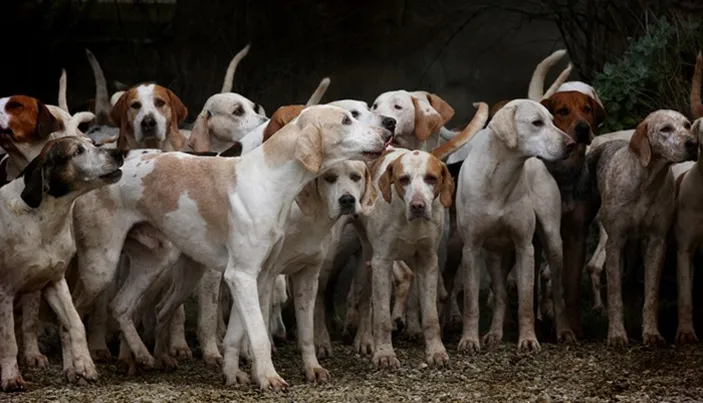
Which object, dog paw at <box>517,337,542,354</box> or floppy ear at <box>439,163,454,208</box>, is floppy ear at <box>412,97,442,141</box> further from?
dog paw at <box>517,337,542,354</box>

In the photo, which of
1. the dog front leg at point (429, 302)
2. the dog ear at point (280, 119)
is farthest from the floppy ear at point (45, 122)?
the dog front leg at point (429, 302)

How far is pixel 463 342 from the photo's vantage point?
9.20 metres

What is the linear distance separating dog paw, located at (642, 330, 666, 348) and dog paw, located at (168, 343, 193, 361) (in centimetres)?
257

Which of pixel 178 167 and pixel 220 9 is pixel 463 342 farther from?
pixel 220 9

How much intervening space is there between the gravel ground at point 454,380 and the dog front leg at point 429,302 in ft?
0.37

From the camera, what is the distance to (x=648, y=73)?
1155cm

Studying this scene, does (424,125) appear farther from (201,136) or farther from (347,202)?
(347,202)

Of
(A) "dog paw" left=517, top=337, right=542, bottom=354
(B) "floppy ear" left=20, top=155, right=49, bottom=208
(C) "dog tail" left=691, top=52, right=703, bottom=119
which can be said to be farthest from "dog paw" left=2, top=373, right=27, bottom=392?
(C) "dog tail" left=691, top=52, right=703, bottom=119

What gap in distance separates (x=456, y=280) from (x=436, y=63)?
11.1 ft

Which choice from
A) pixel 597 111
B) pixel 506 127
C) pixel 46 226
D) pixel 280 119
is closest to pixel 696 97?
pixel 597 111

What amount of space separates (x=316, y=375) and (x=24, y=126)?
87.9 inches

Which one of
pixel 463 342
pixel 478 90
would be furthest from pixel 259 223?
pixel 478 90

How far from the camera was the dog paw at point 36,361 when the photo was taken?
845cm

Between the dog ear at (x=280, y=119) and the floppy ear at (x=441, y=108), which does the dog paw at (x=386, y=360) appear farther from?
the floppy ear at (x=441, y=108)
